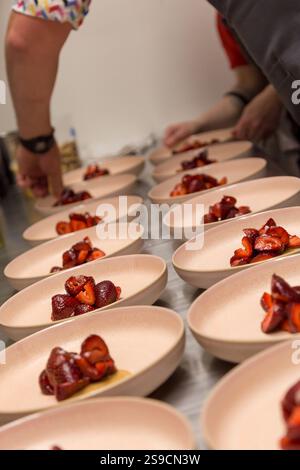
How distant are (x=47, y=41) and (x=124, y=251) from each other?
95 centimetres

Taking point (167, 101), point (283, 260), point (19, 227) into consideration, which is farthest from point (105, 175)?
point (283, 260)

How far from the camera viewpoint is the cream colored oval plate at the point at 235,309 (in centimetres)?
100

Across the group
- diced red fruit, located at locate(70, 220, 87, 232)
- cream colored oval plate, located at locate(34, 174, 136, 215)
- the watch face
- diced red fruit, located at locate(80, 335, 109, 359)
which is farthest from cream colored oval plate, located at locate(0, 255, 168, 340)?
the watch face

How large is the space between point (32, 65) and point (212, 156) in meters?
0.69

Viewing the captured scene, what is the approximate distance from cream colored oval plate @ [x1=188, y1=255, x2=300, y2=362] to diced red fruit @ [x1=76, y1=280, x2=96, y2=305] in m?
0.23

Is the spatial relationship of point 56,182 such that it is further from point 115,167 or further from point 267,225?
point 267,225

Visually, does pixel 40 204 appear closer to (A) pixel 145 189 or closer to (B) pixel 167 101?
A: (A) pixel 145 189

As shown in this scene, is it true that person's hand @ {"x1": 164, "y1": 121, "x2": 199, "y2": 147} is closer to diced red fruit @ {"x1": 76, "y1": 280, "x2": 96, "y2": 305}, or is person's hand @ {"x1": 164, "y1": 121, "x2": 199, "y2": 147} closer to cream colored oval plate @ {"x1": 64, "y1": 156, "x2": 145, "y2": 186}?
cream colored oval plate @ {"x1": 64, "y1": 156, "x2": 145, "y2": 186}

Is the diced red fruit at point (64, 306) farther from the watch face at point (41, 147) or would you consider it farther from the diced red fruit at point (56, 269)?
the watch face at point (41, 147)

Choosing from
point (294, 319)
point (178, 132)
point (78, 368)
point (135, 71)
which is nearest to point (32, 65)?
point (178, 132)

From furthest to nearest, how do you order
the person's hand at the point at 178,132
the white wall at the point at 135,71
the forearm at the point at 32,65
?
the white wall at the point at 135,71 < the person's hand at the point at 178,132 < the forearm at the point at 32,65

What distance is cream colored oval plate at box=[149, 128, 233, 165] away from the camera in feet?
8.92

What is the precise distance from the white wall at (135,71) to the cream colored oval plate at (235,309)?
2462 millimetres

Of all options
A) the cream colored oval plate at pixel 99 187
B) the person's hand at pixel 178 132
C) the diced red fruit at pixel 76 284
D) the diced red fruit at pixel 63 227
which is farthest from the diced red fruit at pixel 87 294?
the person's hand at pixel 178 132
